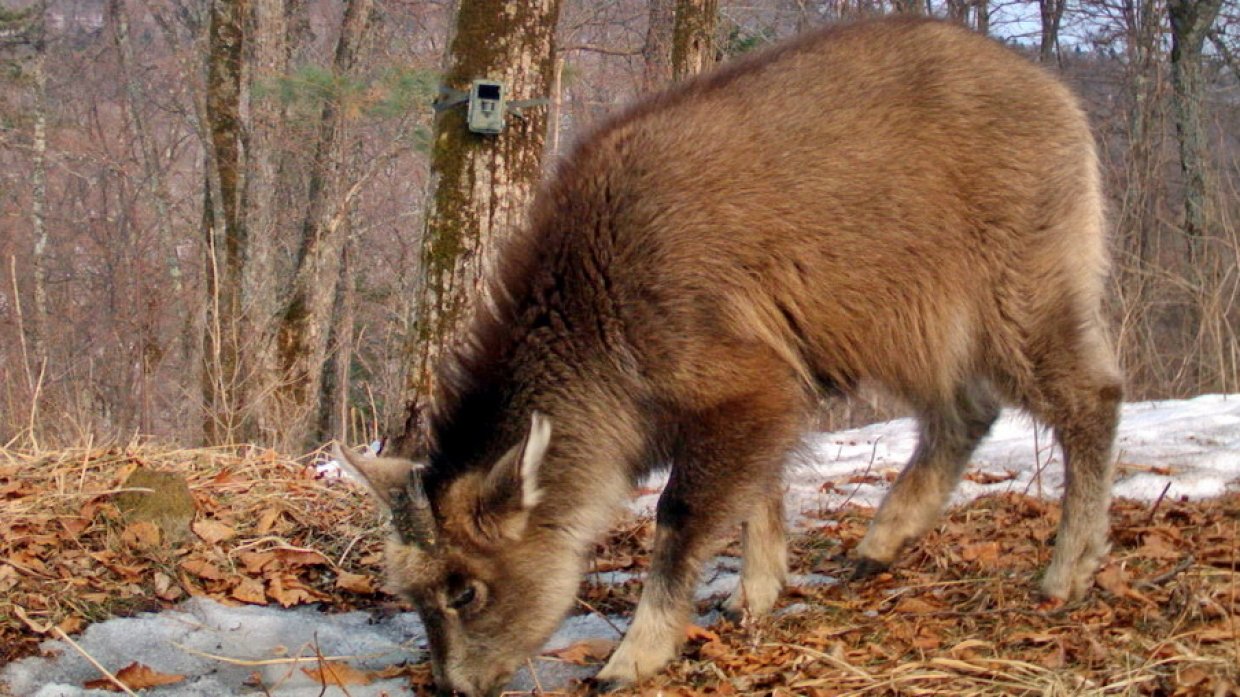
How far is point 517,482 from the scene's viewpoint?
3809 millimetres

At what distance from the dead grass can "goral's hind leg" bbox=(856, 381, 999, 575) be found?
0.53 feet

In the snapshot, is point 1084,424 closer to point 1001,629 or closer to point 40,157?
point 1001,629

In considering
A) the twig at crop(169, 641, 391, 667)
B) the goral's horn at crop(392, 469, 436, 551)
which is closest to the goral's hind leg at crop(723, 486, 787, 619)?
the goral's horn at crop(392, 469, 436, 551)

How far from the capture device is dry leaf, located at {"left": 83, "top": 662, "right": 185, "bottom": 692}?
12.2 ft

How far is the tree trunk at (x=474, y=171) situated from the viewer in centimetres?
597

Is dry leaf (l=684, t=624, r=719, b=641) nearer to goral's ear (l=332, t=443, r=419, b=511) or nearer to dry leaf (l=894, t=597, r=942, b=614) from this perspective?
dry leaf (l=894, t=597, r=942, b=614)

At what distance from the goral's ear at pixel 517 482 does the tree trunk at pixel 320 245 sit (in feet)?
32.1

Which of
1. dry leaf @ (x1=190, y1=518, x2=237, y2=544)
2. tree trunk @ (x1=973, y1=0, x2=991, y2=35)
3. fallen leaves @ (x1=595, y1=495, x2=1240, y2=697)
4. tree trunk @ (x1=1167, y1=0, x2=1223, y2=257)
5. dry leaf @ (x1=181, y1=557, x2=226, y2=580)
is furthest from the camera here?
tree trunk @ (x1=973, y1=0, x2=991, y2=35)

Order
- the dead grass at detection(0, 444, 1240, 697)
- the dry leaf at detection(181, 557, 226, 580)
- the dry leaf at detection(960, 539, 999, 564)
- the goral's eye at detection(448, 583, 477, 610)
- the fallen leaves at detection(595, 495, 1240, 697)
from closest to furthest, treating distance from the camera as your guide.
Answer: the fallen leaves at detection(595, 495, 1240, 697) → the dead grass at detection(0, 444, 1240, 697) → the goral's eye at detection(448, 583, 477, 610) → the dry leaf at detection(960, 539, 999, 564) → the dry leaf at detection(181, 557, 226, 580)

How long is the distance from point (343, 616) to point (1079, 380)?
306cm

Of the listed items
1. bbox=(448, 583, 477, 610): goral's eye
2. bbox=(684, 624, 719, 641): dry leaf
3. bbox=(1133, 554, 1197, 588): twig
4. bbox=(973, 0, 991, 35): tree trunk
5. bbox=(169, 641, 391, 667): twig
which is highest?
bbox=(973, 0, 991, 35): tree trunk

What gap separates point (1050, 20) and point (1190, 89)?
4.45 m

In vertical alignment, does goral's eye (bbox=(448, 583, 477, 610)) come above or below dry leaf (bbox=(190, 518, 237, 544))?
above

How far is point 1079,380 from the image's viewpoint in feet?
14.6
